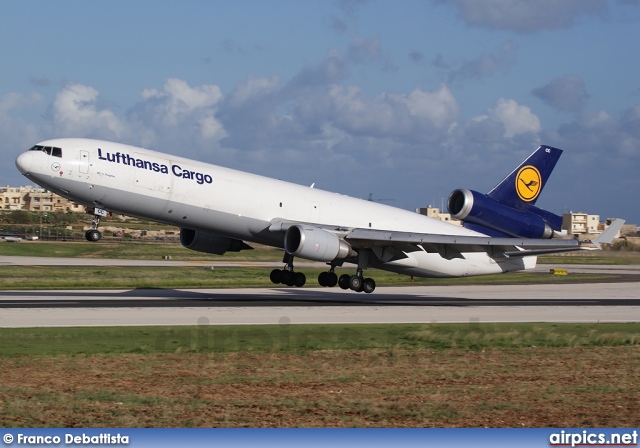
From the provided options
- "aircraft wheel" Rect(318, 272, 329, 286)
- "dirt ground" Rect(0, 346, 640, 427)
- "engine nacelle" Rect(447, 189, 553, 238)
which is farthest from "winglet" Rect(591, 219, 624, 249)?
"dirt ground" Rect(0, 346, 640, 427)

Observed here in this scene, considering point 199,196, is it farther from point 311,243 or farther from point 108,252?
point 108,252

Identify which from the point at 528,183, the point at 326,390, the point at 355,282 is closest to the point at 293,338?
the point at 326,390

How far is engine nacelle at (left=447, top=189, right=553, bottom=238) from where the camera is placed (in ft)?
145

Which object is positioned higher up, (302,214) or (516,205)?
(516,205)

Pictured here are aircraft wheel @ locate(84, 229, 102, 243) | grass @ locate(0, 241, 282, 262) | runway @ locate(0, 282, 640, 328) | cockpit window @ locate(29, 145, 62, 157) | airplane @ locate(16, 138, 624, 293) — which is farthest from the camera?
grass @ locate(0, 241, 282, 262)

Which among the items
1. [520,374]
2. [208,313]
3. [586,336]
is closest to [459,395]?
[520,374]

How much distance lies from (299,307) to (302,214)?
506 cm

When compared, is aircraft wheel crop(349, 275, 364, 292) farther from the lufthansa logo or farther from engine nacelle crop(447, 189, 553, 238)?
the lufthansa logo

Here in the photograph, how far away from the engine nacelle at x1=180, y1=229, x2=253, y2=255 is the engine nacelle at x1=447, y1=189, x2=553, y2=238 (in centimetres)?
1212

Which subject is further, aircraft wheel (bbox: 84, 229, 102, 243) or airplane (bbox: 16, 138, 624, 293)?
airplane (bbox: 16, 138, 624, 293)

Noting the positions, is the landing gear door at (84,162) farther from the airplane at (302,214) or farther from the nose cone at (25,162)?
the nose cone at (25,162)

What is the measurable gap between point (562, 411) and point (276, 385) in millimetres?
5928

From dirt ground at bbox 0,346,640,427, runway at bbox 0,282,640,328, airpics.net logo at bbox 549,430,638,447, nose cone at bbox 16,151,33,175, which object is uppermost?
nose cone at bbox 16,151,33,175

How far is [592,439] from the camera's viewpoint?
42.2 feet
